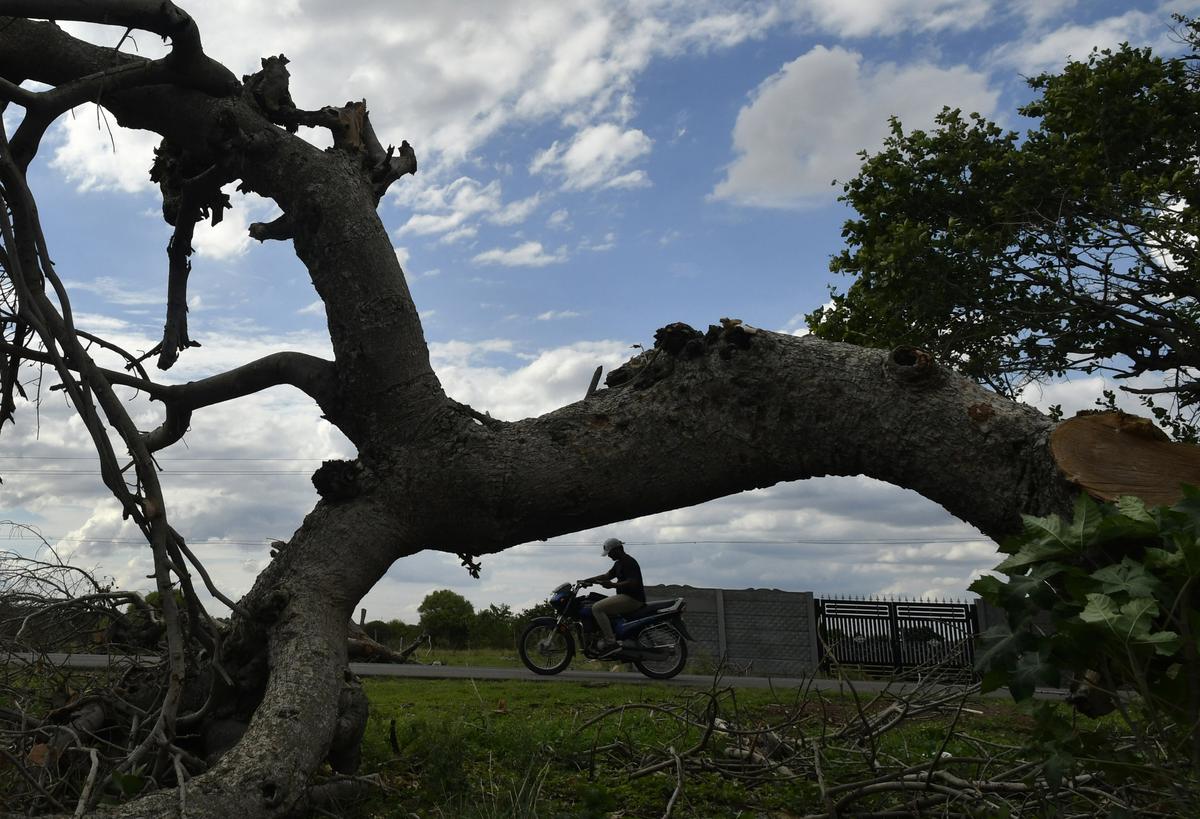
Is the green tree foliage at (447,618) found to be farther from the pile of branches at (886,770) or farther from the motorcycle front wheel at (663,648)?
the pile of branches at (886,770)

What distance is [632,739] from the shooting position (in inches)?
210

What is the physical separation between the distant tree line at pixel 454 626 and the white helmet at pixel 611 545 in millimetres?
7910

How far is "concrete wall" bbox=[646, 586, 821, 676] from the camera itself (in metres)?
18.8

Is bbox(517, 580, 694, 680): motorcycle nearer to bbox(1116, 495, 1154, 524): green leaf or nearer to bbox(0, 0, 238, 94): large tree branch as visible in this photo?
bbox(0, 0, 238, 94): large tree branch

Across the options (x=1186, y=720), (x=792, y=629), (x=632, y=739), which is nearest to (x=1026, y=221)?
(x=792, y=629)

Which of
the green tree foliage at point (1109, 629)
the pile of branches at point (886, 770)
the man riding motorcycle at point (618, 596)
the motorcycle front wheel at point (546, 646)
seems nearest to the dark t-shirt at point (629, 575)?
the man riding motorcycle at point (618, 596)

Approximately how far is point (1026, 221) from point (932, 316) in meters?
1.79

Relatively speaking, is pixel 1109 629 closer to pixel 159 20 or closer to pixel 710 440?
pixel 710 440

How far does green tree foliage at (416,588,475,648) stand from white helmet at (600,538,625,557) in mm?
8896

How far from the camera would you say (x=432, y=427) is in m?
4.57

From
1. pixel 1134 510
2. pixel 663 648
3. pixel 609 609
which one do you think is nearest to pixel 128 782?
pixel 1134 510

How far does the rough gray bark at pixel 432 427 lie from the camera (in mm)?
4086

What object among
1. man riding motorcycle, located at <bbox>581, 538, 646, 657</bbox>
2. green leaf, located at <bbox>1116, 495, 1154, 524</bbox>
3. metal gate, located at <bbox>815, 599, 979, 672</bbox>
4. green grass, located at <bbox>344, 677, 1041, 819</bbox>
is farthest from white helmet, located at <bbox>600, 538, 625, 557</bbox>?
green leaf, located at <bbox>1116, 495, 1154, 524</bbox>

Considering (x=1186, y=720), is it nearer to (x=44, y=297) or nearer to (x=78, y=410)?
(x=78, y=410)
